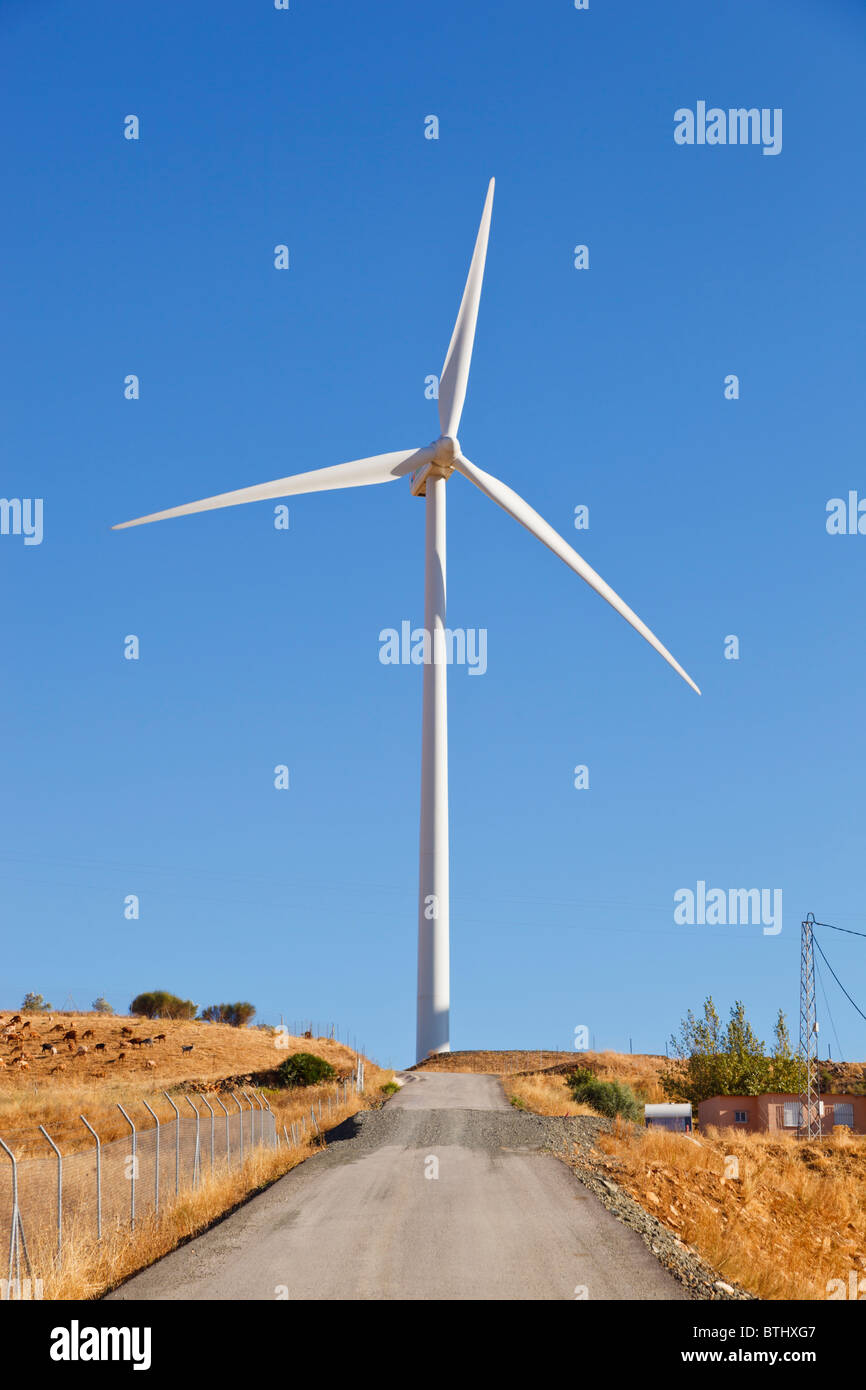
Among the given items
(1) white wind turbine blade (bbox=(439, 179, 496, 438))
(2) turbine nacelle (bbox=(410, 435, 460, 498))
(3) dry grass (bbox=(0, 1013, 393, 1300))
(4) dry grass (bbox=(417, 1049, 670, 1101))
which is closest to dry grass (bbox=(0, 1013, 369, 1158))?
(3) dry grass (bbox=(0, 1013, 393, 1300))

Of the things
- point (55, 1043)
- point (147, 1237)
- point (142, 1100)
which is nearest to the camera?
point (147, 1237)

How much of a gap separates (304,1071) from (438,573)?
25.9 metres

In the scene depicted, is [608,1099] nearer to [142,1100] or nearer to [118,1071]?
[142,1100]

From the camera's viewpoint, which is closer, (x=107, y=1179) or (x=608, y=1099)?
(x=107, y=1179)

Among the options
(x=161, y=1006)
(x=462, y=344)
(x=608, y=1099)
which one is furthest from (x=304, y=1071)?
(x=161, y=1006)

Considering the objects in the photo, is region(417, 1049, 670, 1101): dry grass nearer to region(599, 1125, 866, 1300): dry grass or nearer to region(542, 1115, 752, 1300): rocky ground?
region(599, 1125, 866, 1300): dry grass

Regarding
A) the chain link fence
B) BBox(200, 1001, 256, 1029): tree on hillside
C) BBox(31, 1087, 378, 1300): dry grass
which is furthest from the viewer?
BBox(200, 1001, 256, 1029): tree on hillside

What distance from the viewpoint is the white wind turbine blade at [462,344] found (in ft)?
195

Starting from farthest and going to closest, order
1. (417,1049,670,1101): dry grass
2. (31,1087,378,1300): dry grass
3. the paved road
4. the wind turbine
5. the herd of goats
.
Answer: the herd of goats, (417,1049,670,1101): dry grass, the wind turbine, (31,1087,378,1300): dry grass, the paved road

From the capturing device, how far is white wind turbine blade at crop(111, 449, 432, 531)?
5094 cm

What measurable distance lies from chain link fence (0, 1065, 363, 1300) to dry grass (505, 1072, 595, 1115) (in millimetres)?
8158

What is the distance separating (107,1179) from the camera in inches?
1205
